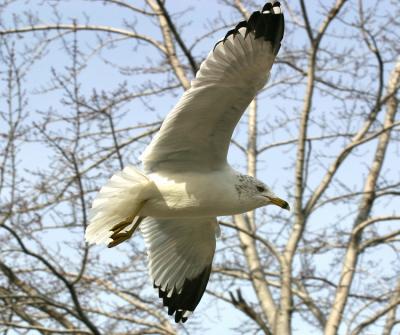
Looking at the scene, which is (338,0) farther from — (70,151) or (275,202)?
(275,202)

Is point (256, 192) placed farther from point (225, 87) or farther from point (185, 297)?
point (185, 297)

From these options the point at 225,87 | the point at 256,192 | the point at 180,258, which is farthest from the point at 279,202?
the point at 180,258

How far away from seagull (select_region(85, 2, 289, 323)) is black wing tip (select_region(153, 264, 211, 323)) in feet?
1.49

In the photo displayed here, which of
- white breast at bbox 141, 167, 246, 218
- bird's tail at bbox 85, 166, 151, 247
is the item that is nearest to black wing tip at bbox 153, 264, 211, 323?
bird's tail at bbox 85, 166, 151, 247

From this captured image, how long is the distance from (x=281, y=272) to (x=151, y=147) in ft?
13.4

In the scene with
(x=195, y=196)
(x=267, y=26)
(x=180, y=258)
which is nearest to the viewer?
(x=267, y=26)

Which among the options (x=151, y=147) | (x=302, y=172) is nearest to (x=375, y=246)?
(x=302, y=172)

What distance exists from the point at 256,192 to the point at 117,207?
823 mm

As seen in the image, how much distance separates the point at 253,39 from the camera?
Answer: 489 cm

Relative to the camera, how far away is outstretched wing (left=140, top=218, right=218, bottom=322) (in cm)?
603

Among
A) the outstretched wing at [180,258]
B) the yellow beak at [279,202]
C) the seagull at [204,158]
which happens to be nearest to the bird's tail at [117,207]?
the seagull at [204,158]

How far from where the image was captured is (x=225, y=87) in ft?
16.3

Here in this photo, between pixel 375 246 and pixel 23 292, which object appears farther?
pixel 375 246

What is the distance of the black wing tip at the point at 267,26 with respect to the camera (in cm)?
489
